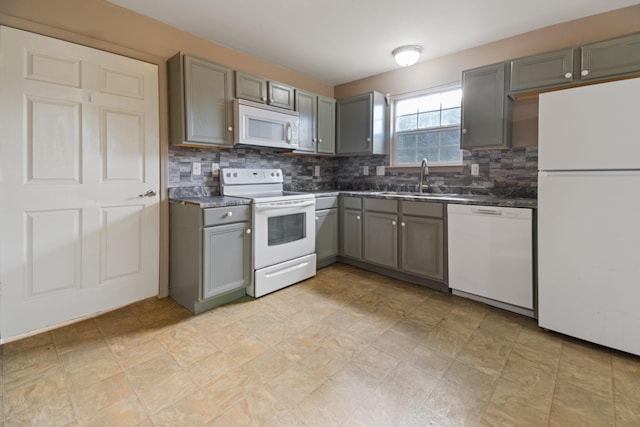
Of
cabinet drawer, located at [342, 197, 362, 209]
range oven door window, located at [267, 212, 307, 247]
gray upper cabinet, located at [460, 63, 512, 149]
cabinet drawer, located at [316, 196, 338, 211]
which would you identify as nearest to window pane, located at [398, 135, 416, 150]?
gray upper cabinet, located at [460, 63, 512, 149]

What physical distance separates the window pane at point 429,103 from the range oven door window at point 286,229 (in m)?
1.91

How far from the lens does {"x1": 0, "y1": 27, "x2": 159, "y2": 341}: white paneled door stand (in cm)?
195

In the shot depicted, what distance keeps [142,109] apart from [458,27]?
278 centimetres

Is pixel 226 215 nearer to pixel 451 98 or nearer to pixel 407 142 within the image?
pixel 407 142

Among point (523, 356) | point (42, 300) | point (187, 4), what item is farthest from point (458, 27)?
point (42, 300)

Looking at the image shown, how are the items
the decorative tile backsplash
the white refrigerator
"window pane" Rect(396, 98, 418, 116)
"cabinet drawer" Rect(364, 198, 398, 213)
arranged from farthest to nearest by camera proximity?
"window pane" Rect(396, 98, 418, 116), "cabinet drawer" Rect(364, 198, 398, 213), the decorative tile backsplash, the white refrigerator

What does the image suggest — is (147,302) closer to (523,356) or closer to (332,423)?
(332,423)

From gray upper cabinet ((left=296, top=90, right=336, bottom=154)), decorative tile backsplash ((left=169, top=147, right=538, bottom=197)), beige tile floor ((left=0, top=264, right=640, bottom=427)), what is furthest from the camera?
gray upper cabinet ((left=296, top=90, right=336, bottom=154))

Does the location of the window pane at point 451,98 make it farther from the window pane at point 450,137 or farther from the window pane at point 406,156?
the window pane at point 406,156

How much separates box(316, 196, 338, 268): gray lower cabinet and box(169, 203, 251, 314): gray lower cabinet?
1.00m

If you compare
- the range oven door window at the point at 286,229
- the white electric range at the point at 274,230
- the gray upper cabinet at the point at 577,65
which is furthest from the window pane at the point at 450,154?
the range oven door window at the point at 286,229

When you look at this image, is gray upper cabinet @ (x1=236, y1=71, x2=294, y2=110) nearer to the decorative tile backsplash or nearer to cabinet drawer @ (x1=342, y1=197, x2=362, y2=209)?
the decorative tile backsplash

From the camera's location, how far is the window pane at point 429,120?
343 cm

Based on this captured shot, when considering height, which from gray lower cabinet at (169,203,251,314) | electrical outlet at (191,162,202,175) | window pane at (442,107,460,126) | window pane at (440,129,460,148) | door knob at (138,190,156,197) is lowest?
gray lower cabinet at (169,203,251,314)
